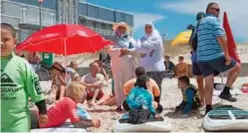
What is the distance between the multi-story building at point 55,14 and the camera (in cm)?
4706

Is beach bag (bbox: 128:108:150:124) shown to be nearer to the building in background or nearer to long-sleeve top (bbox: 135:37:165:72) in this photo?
long-sleeve top (bbox: 135:37:165:72)

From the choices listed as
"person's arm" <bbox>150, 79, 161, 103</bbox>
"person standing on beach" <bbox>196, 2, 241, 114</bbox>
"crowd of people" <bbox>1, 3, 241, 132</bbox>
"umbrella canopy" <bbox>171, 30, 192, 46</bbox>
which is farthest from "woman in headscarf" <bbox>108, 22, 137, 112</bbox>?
"umbrella canopy" <bbox>171, 30, 192, 46</bbox>

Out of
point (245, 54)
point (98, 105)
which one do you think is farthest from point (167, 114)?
point (245, 54)

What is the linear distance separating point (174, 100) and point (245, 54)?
22.9 meters

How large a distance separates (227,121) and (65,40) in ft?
14.6

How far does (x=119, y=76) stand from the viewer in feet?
29.8

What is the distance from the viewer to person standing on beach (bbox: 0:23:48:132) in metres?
3.99

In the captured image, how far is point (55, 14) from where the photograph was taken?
183 feet

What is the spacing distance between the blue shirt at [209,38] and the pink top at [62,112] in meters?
2.16

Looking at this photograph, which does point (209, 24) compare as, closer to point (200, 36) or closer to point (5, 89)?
point (200, 36)

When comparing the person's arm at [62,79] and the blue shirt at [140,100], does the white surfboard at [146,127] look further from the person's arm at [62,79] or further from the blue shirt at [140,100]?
the person's arm at [62,79]

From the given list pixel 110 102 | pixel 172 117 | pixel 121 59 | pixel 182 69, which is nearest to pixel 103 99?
pixel 110 102

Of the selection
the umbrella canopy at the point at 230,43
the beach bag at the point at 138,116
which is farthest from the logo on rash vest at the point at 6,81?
the umbrella canopy at the point at 230,43

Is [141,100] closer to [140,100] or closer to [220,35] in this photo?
[140,100]
